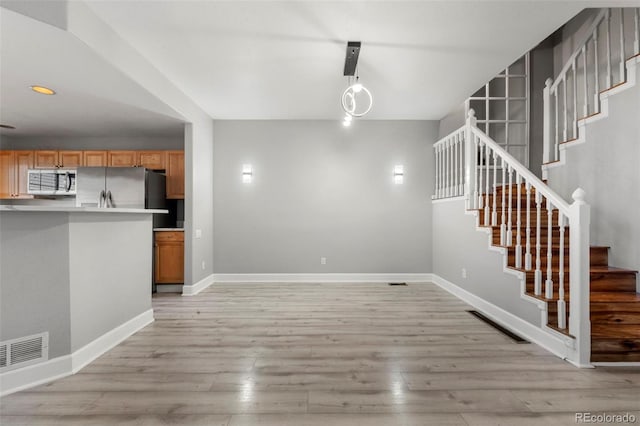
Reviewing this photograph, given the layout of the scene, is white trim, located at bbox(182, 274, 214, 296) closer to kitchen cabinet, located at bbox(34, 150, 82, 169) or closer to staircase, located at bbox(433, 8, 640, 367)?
kitchen cabinet, located at bbox(34, 150, 82, 169)

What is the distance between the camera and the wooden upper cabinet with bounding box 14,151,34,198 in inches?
213

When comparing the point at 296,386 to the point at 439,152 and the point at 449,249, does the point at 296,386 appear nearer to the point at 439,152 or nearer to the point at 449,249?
the point at 449,249

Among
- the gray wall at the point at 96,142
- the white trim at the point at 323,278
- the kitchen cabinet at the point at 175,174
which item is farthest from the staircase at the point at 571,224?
the gray wall at the point at 96,142

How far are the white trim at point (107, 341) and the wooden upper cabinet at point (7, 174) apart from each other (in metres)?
4.41

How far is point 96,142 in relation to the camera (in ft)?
18.8

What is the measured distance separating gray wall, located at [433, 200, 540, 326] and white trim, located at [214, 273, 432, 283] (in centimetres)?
49

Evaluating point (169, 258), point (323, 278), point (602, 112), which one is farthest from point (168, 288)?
point (602, 112)

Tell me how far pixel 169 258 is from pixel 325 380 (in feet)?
12.0

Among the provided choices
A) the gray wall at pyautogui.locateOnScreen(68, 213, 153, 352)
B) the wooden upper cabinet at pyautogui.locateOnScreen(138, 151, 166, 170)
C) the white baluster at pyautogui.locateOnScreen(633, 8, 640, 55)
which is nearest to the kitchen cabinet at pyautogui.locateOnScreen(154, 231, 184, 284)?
the wooden upper cabinet at pyautogui.locateOnScreen(138, 151, 166, 170)

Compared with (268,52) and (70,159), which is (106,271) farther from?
(70,159)

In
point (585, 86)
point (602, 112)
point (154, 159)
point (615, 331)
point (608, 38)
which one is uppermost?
point (608, 38)

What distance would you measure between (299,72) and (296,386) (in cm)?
326

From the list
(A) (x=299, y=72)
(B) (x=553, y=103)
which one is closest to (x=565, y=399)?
(A) (x=299, y=72)

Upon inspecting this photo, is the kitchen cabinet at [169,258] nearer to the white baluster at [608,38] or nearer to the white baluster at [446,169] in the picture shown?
the white baluster at [446,169]
